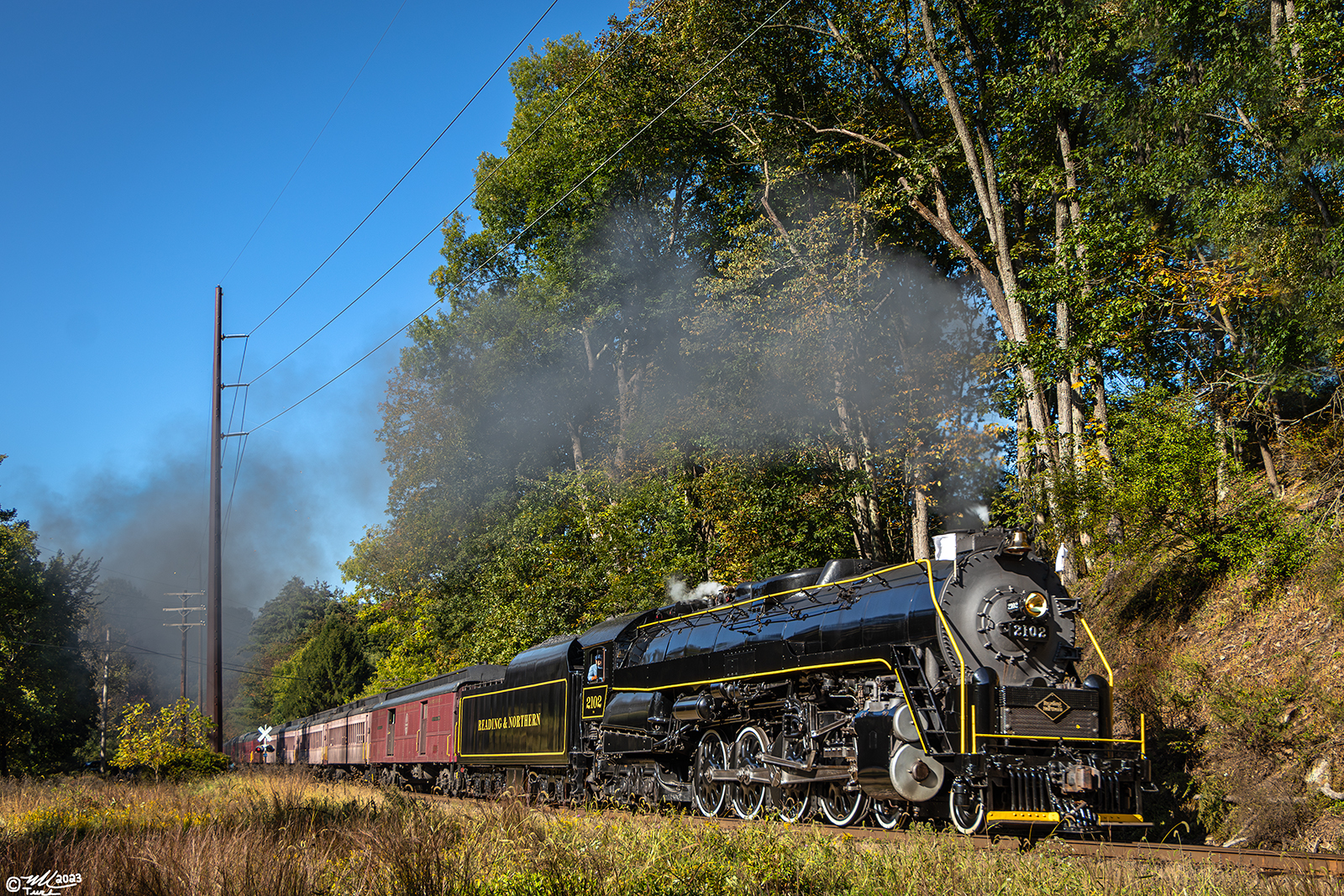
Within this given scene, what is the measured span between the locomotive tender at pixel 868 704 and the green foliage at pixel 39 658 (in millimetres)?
29939

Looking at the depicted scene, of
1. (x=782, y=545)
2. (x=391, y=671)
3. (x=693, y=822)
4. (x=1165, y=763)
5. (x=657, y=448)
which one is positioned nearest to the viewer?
(x=693, y=822)

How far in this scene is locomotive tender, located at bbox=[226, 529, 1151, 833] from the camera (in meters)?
9.26

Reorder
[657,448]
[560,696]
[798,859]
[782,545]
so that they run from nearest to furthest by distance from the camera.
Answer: [798,859] < [560,696] < [782,545] < [657,448]

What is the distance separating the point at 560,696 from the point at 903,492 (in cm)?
1391

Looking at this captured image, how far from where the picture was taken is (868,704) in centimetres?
1012

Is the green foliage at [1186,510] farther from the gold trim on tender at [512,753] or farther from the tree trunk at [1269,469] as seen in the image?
the gold trim on tender at [512,753]

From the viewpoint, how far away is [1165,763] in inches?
494

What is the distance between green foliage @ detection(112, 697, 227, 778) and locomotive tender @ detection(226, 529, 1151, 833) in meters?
7.66

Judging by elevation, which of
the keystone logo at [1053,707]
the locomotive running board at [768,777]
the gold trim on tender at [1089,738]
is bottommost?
the locomotive running board at [768,777]

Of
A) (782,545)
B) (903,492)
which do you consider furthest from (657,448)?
(903,492)

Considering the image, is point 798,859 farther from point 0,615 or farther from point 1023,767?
point 0,615

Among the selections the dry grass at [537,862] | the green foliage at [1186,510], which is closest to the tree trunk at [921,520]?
the green foliage at [1186,510]

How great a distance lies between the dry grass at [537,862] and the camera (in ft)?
18.6

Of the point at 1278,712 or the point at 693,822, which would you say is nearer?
the point at 693,822
